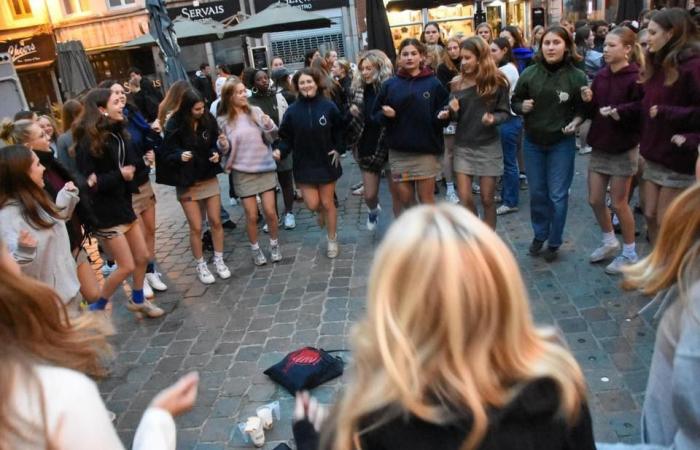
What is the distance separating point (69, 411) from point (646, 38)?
4677mm

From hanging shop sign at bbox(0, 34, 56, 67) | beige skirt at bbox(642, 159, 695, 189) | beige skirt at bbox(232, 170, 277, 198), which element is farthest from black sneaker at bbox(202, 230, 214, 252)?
hanging shop sign at bbox(0, 34, 56, 67)

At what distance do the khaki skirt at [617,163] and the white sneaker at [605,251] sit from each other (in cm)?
73

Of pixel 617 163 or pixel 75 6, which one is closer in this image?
pixel 617 163

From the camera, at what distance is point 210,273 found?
243 inches

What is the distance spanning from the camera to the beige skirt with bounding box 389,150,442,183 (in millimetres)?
5992

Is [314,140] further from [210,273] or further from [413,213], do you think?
[413,213]

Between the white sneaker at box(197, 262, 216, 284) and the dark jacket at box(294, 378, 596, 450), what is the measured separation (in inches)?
193

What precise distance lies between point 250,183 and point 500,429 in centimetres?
514

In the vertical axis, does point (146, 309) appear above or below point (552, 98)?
below

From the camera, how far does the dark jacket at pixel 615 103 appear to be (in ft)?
15.8

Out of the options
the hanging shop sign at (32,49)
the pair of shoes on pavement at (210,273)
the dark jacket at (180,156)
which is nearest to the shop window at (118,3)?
the hanging shop sign at (32,49)

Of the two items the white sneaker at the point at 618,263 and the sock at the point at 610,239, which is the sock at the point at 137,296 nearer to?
the white sneaker at the point at 618,263

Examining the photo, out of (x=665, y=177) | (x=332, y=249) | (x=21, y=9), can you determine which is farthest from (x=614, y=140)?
(x=21, y=9)

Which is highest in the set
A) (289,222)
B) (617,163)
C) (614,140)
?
(614,140)
